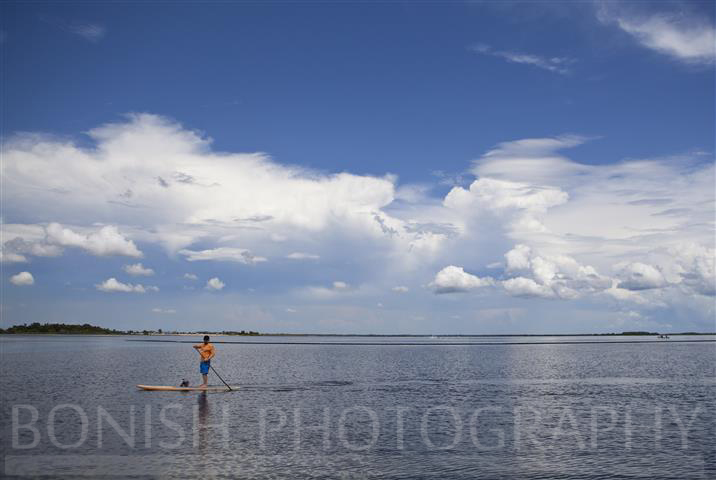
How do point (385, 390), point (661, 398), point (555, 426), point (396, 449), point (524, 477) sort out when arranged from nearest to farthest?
1. point (524, 477)
2. point (396, 449)
3. point (555, 426)
4. point (661, 398)
5. point (385, 390)

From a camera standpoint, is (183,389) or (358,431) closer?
(358,431)

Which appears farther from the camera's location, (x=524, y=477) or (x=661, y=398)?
(x=661, y=398)

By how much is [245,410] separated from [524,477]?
24117 mm

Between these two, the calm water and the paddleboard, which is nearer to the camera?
the calm water

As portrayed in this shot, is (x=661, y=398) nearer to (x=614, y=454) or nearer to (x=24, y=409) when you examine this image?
(x=614, y=454)

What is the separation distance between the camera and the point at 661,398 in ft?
181

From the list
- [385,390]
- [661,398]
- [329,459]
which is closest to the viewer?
[329,459]

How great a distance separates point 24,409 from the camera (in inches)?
1650

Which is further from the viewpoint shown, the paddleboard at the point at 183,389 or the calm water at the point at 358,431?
the paddleboard at the point at 183,389

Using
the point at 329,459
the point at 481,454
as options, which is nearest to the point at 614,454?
the point at 481,454

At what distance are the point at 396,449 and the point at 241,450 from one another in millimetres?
8114

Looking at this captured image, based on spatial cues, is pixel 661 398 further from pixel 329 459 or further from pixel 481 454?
pixel 329 459

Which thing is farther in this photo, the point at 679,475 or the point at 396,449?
the point at 396,449

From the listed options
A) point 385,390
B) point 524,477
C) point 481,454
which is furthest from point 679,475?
point 385,390
